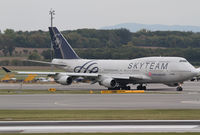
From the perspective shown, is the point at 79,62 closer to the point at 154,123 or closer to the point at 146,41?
the point at 154,123

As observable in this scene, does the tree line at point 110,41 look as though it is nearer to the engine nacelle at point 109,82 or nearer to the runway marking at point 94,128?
the engine nacelle at point 109,82

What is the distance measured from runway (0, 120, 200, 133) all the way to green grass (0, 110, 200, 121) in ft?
6.98

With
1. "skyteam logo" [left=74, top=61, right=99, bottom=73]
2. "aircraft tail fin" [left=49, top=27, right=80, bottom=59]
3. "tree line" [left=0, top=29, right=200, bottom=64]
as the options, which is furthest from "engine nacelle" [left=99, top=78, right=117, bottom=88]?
"tree line" [left=0, top=29, right=200, bottom=64]

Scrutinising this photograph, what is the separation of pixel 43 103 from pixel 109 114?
36.7 feet

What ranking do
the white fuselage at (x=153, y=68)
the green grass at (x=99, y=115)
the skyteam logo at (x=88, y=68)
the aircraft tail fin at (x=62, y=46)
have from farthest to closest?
the aircraft tail fin at (x=62, y=46), the skyteam logo at (x=88, y=68), the white fuselage at (x=153, y=68), the green grass at (x=99, y=115)

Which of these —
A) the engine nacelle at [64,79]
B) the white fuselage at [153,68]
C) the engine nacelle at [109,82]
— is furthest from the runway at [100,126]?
the engine nacelle at [64,79]

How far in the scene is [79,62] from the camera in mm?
73312

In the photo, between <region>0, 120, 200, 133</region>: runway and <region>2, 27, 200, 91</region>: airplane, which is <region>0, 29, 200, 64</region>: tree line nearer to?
<region>2, 27, 200, 91</region>: airplane

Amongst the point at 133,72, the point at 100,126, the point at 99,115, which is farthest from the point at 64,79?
the point at 100,126

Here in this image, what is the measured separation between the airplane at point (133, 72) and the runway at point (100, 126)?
34760mm

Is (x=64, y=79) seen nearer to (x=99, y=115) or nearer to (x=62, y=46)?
(x=62, y=46)

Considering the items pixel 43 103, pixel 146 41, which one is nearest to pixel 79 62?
pixel 43 103

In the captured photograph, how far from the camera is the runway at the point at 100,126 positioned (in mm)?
25672

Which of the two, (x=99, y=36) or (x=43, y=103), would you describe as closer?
(x=43, y=103)
